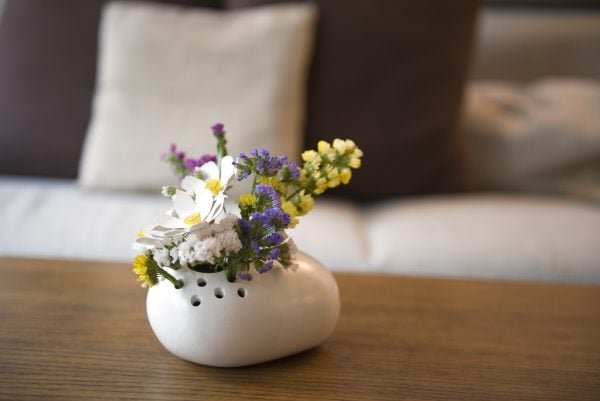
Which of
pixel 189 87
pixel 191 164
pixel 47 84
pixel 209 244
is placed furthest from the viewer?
pixel 47 84

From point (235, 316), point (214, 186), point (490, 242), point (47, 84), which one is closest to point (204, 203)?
point (214, 186)

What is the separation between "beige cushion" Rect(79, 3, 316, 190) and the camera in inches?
62.9

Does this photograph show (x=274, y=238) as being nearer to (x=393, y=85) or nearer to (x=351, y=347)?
(x=351, y=347)

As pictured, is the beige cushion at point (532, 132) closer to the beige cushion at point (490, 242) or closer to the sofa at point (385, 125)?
the sofa at point (385, 125)

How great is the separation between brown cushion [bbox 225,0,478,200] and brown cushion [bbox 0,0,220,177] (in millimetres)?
610

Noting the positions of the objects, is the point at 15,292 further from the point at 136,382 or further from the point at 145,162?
the point at 145,162

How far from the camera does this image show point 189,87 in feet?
5.34

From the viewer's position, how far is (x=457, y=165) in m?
1.72

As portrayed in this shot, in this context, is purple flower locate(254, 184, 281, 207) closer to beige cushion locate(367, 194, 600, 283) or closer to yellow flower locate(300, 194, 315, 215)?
yellow flower locate(300, 194, 315, 215)

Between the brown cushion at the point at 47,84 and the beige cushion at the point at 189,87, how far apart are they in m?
0.07

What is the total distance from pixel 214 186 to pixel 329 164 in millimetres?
129

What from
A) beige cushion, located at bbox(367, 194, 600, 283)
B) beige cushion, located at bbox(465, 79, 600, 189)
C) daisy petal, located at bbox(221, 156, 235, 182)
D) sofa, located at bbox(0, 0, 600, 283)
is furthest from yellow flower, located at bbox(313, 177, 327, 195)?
beige cushion, located at bbox(465, 79, 600, 189)

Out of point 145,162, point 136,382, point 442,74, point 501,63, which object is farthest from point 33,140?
point 501,63

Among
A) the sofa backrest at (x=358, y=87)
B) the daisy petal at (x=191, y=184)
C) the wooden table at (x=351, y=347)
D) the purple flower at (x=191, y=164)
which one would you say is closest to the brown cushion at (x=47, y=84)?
the sofa backrest at (x=358, y=87)
